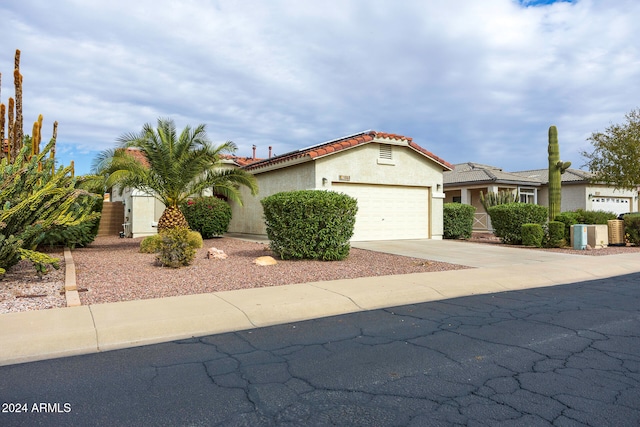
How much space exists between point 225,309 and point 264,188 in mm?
13958

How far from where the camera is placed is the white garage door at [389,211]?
18484 millimetres

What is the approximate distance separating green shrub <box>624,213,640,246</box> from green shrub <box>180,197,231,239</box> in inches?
660

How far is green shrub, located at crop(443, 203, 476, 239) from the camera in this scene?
70.5ft

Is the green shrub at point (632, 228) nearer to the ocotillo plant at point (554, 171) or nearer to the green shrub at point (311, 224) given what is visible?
the ocotillo plant at point (554, 171)

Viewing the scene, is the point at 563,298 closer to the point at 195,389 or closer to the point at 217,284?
the point at 217,284

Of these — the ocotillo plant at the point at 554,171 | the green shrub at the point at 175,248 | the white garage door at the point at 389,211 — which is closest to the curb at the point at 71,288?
the green shrub at the point at 175,248

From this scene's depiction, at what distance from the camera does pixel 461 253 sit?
15.4 m

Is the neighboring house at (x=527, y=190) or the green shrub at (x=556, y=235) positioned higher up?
the neighboring house at (x=527, y=190)

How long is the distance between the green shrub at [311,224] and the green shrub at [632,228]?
13894 millimetres

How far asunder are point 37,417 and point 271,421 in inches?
72.2

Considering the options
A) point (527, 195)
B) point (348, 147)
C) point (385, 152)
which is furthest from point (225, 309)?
point (527, 195)

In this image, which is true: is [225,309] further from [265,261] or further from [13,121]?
[13,121]

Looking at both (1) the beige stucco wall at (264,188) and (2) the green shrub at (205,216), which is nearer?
(1) the beige stucco wall at (264,188)

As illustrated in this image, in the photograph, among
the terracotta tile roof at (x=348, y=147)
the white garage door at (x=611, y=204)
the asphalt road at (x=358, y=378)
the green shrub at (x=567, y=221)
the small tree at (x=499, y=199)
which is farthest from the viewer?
the white garage door at (x=611, y=204)
